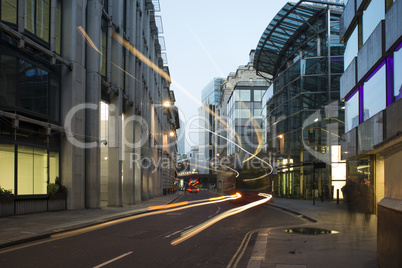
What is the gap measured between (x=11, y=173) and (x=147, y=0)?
32.7m

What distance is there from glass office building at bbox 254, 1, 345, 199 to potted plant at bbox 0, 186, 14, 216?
22497mm

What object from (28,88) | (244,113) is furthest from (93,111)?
(244,113)

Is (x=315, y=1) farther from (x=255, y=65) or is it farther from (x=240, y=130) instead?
(x=240, y=130)

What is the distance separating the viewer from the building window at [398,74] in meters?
17.5

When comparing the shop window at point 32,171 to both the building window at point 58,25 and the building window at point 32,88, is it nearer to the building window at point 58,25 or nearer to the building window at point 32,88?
the building window at point 32,88

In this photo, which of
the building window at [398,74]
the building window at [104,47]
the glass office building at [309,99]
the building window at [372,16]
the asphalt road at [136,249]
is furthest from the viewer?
the glass office building at [309,99]

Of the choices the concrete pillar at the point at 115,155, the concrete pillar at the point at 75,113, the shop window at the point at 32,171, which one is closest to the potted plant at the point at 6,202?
the shop window at the point at 32,171

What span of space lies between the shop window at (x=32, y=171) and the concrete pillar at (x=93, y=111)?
3.55 m

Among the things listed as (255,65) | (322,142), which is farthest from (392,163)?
(255,65)

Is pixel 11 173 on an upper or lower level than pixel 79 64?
lower

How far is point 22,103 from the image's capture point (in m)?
19.0

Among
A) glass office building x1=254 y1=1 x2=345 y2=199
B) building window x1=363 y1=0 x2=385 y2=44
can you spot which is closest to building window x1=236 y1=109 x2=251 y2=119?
glass office building x1=254 y1=1 x2=345 y2=199

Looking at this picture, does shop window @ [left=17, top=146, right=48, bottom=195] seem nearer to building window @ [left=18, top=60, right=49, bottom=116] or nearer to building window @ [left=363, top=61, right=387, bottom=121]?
building window @ [left=18, top=60, right=49, bottom=116]

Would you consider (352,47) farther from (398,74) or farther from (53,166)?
(53,166)
